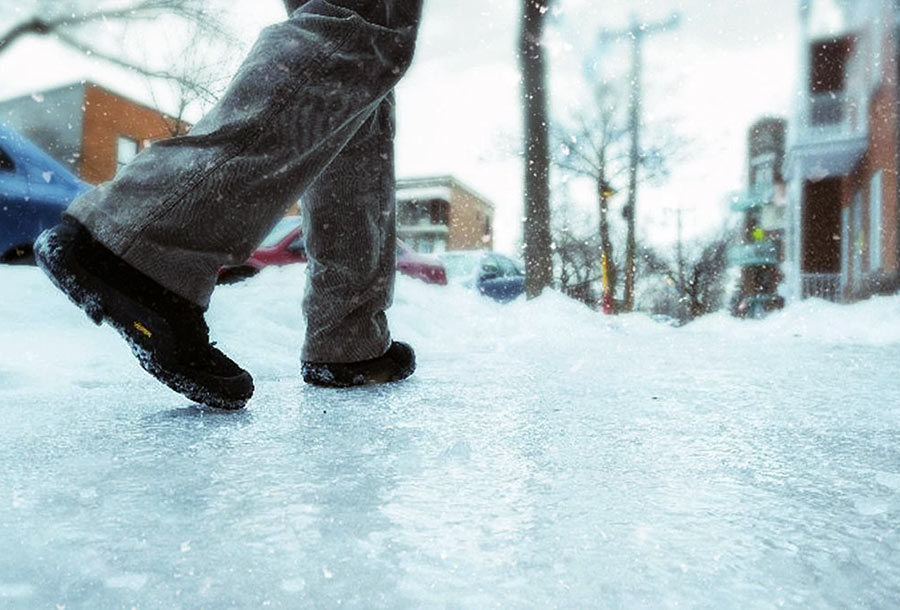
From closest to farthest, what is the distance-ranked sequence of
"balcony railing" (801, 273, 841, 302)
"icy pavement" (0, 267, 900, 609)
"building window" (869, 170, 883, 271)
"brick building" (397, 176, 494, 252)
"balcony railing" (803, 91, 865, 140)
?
"icy pavement" (0, 267, 900, 609) → "building window" (869, 170, 883, 271) → "balcony railing" (803, 91, 865, 140) → "balcony railing" (801, 273, 841, 302) → "brick building" (397, 176, 494, 252)

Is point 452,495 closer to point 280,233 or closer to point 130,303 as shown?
point 130,303

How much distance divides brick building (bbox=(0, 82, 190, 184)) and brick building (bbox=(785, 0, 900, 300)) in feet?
64.9

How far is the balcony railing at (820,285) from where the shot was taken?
17.7 m

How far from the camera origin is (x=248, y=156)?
3.54ft

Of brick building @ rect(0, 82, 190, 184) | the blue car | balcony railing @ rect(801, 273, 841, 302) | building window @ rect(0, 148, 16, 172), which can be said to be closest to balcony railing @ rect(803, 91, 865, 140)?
balcony railing @ rect(801, 273, 841, 302)

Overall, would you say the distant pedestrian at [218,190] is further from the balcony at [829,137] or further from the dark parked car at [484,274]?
the balcony at [829,137]

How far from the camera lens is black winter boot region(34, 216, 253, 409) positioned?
103 cm

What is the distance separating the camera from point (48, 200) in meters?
3.74

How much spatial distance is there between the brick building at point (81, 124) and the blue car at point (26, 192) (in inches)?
907

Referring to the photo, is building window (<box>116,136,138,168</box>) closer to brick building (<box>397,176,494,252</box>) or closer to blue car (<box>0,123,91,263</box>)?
brick building (<box>397,176,494,252</box>)

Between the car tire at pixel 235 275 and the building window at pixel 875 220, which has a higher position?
the building window at pixel 875 220

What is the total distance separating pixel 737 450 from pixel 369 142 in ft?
3.17

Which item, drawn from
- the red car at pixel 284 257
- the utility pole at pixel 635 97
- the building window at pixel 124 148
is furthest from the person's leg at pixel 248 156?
the building window at pixel 124 148

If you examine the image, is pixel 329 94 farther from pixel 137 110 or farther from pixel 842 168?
pixel 137 110
